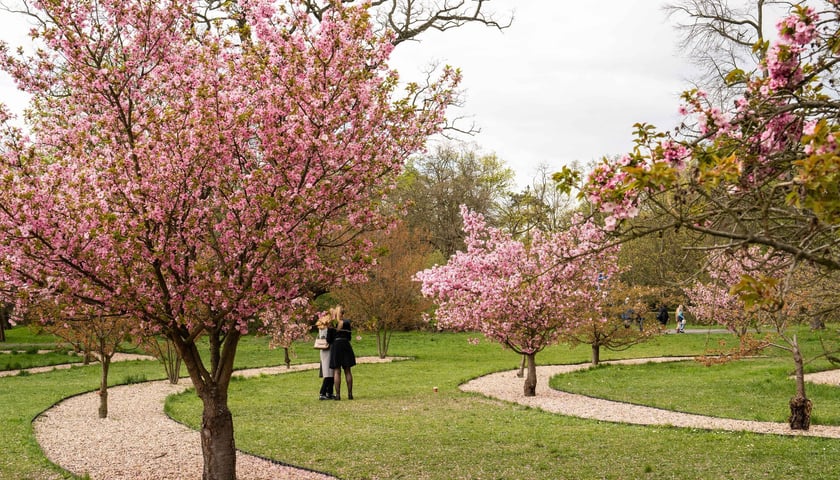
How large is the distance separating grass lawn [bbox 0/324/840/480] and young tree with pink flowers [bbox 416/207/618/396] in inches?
57.9

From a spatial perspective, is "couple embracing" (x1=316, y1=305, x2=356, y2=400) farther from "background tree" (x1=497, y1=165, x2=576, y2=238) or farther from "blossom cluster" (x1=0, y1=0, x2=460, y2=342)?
"background tree" (x1=497, y1=165, x2=576, y2=238)

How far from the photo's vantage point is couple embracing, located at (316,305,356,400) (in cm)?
1277

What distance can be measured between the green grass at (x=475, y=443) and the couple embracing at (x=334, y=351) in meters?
0.41

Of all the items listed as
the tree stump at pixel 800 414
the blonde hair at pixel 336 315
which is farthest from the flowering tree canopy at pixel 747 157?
the blonde hair at pixel 336 315

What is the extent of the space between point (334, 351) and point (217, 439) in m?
5.96

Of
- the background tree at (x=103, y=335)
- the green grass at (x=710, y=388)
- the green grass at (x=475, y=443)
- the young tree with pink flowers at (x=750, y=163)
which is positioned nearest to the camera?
the young tree with pink flowers at (x=750, y=163)

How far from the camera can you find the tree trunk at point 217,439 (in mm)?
6812

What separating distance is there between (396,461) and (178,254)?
130 inches

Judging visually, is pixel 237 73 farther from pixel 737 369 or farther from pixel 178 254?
pixel 737 369

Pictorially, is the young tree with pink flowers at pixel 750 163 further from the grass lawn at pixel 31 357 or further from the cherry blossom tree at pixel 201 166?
the grass lawn at pixel 31 357

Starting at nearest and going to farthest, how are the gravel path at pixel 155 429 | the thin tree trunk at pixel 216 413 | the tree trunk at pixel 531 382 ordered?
the thin tree trunk at pixel 216 413 < the gravel path at pixel 155 429 < the tree trunk at pixel 531 382

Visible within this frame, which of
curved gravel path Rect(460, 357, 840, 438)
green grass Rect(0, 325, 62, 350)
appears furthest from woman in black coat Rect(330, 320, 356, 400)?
green grass Rect(0, 325, 62, 350)

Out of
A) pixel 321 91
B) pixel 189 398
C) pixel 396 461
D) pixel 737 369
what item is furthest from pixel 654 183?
pixel 737 369

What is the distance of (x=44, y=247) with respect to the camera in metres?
5.54
